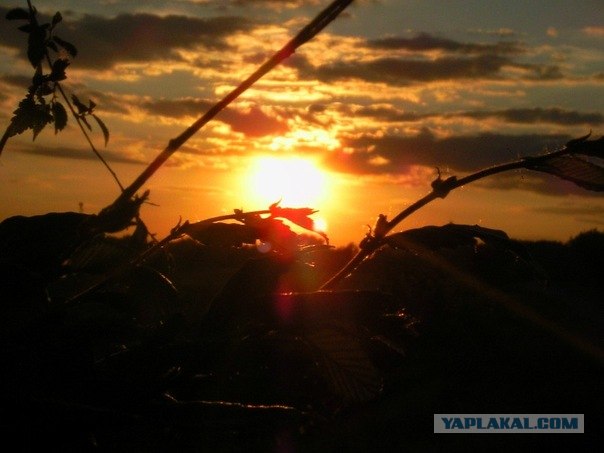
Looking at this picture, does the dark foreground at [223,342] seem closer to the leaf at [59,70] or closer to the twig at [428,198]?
the twig at [428,198]

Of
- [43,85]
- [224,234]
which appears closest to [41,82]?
[43,85]

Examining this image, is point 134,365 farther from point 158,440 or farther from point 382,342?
point 382,342

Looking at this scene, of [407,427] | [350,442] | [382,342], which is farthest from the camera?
[407,427]

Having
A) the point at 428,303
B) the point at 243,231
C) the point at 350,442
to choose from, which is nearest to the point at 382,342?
the point at 428,303

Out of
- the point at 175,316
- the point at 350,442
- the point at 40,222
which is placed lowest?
the point at 350,442

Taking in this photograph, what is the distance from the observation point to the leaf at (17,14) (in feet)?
6.82

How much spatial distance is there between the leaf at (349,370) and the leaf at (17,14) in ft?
5.20

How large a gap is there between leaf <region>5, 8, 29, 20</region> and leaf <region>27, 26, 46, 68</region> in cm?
13

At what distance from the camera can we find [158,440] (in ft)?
2.75

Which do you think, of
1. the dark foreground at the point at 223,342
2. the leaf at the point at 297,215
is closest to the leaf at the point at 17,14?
the dark foreground at the point at 223,342

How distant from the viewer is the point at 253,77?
32.9 inches

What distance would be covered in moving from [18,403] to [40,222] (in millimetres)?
323

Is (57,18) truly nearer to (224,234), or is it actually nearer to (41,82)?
(41,82)

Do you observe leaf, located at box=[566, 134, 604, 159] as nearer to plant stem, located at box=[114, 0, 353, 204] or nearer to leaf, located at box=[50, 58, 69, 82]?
plant stem, located at box=[114, 0, 353, 204]
